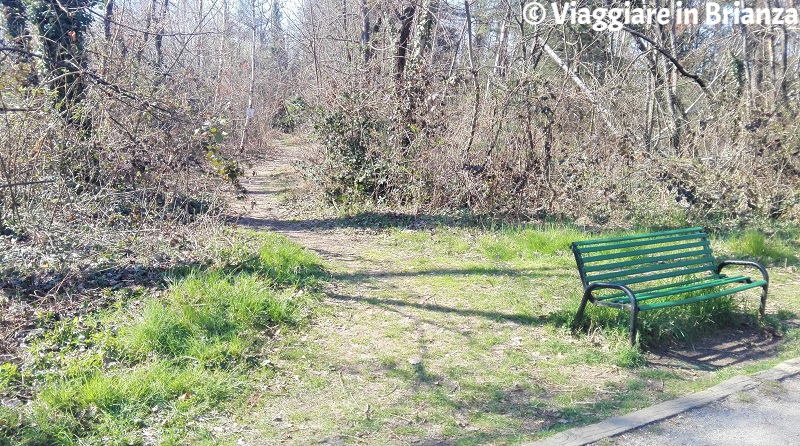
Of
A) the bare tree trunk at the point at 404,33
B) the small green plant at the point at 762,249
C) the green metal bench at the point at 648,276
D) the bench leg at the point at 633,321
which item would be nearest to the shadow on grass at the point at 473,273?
the green metal bench at the point at 648,276

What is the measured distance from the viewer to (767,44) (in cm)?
1409

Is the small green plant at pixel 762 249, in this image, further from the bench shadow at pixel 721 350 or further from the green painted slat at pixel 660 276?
the bench shadow at pixel 721 350

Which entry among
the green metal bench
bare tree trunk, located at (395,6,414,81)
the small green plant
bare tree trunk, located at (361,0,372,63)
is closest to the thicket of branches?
bare tree trunk, located at (395,6,414,81)

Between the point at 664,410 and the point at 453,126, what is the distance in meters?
7.34

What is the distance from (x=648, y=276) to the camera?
607 centimetres

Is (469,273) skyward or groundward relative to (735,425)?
skyward

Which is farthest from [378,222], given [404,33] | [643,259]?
[643,259]

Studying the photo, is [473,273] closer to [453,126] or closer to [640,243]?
[640,243]

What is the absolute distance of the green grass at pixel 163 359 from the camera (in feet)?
13.5

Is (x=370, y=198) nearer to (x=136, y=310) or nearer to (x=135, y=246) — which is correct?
(x=135, y=246)

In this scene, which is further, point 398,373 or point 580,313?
point 580,313

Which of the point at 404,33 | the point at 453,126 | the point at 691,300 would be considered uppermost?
the point at 404,33

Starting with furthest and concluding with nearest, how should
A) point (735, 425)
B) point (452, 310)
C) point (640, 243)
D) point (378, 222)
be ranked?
point (378, 222) < point (452, 310) < point (640, 243) < point (735, 425)

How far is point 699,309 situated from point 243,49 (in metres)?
31.0
